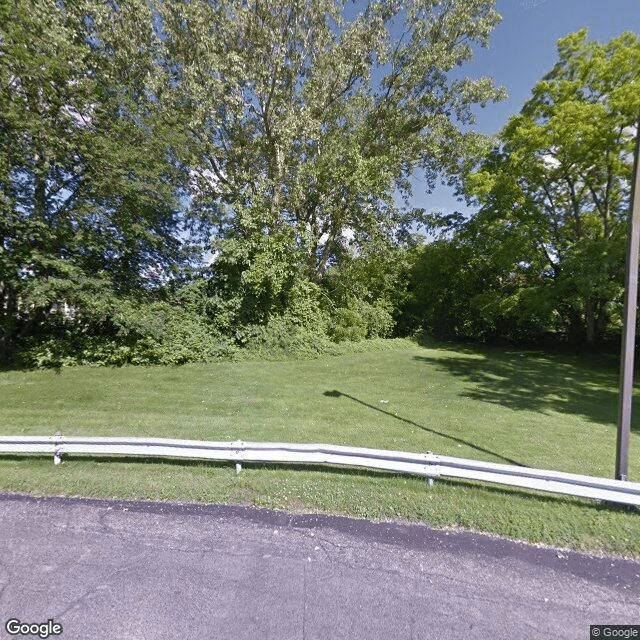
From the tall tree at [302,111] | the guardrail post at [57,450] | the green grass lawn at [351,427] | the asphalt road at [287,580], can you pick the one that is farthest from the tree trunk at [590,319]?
the guardrail post at [57,450]

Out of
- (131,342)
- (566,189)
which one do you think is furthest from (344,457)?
(566,189)

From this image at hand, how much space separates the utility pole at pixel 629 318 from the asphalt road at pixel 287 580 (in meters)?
1.44

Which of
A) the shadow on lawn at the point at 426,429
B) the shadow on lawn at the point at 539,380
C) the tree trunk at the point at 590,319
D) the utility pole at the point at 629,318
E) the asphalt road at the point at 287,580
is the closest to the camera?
the asphalt road at the point at 287,580

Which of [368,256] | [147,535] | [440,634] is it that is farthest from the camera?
[368,256]

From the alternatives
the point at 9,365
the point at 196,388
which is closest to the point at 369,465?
the point at 196,388

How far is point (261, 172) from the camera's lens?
1334cm

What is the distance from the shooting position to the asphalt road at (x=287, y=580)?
7.32ft

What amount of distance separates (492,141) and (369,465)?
17747mm

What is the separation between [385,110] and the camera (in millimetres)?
14195

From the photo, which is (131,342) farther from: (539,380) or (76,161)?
(539,380)

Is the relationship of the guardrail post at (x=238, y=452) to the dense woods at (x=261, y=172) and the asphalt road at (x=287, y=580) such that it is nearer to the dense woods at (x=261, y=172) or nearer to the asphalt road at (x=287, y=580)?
the asphalt road at (x=287, y=580)

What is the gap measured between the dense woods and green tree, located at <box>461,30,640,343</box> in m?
0.08

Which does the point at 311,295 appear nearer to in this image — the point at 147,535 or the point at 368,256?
the point at 368,256

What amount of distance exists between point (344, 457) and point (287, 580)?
1691 millimetres
